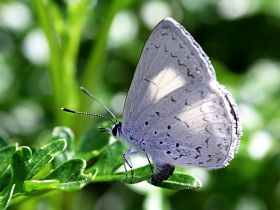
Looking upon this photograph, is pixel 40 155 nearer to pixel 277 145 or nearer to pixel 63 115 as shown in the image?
pixel 63 115

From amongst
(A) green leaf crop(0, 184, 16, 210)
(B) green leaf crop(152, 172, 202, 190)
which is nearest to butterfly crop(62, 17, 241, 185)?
(B) green leaf crop(152, 172, 202, 190)

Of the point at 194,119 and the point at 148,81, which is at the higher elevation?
the point at 148,81

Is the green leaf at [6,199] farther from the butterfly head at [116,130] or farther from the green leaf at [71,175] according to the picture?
the butterfly head at [116,130]

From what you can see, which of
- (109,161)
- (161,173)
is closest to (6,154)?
(109,161)

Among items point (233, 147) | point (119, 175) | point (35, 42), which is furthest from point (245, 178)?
point (35, 42)

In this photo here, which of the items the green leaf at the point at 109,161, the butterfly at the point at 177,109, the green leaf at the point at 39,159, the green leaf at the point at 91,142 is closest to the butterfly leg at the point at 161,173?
the butterfly at the point at 177,109

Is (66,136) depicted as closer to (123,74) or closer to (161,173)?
(161,173)
